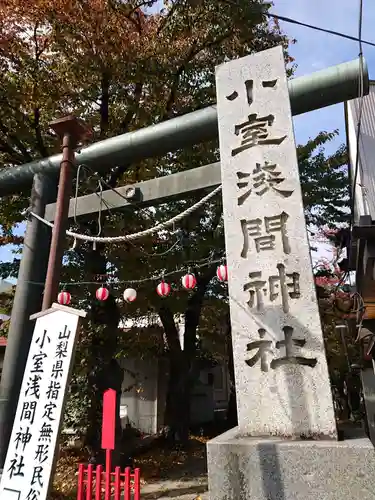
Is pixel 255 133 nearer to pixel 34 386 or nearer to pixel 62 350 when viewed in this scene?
pixel 62 350

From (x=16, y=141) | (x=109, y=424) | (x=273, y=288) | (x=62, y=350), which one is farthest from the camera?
(x=16, y=141)

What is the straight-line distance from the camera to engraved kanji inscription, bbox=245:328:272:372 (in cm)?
339

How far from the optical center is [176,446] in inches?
540

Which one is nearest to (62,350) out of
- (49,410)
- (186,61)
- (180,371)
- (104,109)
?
(49,410)

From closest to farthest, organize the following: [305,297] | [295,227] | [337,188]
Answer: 1. [305,297]
2. [295,227]
3. [337,188]

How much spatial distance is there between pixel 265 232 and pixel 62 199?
8.84ft

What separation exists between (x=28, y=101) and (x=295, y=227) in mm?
7493

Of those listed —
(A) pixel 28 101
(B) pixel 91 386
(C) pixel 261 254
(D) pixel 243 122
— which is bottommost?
(B) pixel 91 386

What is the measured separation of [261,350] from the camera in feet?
11.3

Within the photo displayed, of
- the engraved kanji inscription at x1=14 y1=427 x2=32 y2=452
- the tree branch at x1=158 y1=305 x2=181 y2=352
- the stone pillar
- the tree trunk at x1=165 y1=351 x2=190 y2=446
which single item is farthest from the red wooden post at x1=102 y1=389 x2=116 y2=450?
the tree trunk at x1=165 y1=351 x2=190 y2=446

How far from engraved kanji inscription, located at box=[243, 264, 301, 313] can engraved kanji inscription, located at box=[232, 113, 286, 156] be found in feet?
4.34

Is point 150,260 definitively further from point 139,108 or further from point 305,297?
point 305,297

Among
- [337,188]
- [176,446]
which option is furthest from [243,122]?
[176,446]

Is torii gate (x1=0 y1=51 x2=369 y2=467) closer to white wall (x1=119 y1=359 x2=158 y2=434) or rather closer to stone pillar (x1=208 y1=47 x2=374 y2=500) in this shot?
stone pillar (x1=208 y1=47 x2=374 y2=500)
